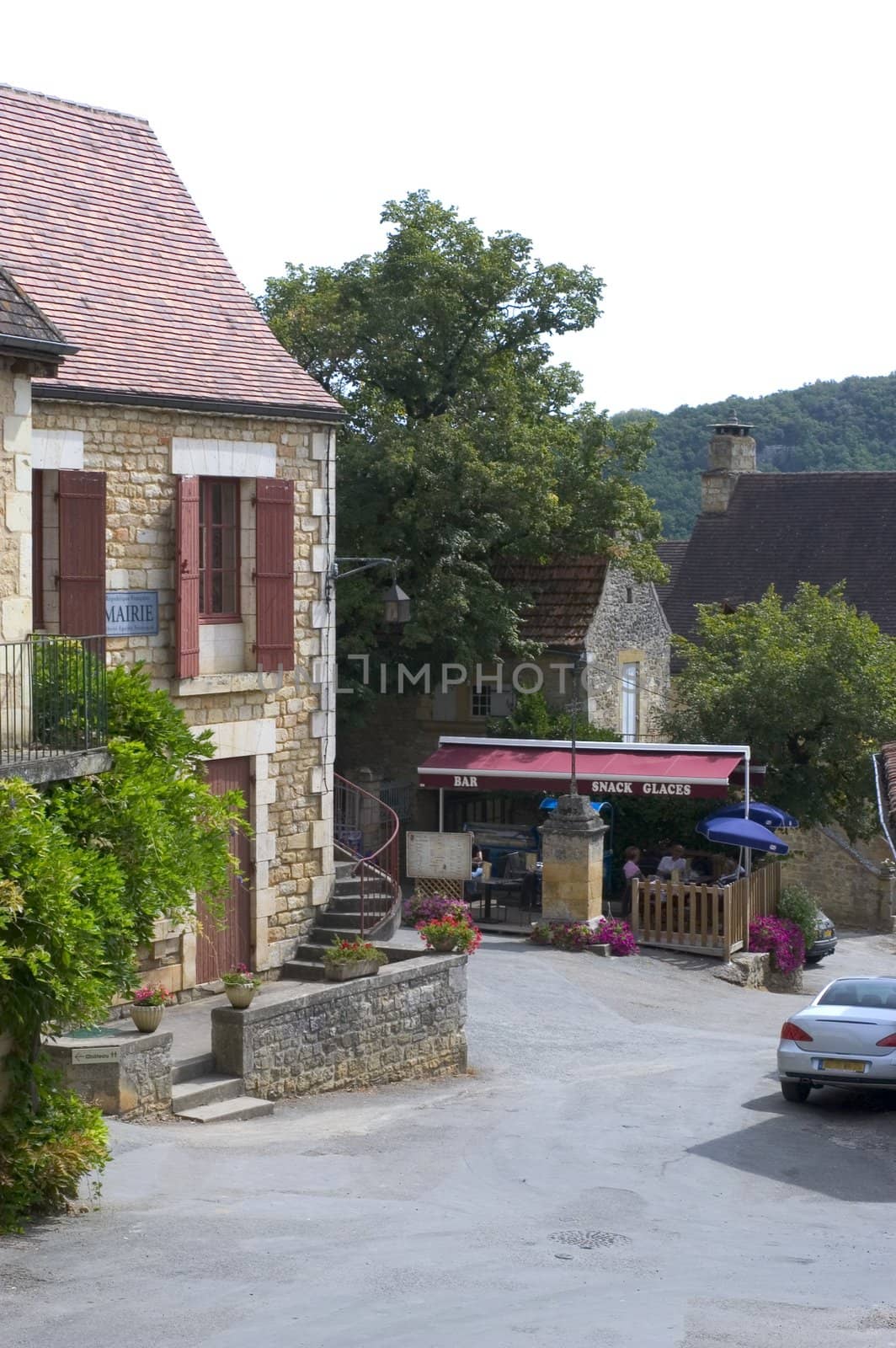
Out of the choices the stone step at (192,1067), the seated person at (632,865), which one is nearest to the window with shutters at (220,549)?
the stone step at (192,1067)

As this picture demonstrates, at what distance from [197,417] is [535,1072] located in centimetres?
749

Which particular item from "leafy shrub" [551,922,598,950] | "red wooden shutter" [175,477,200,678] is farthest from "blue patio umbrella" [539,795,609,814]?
"red wooden shutter" [175,477,200,678]

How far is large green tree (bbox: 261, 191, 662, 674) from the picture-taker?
2670 centimetres

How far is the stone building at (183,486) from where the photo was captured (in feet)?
52.8

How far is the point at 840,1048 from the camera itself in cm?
1562

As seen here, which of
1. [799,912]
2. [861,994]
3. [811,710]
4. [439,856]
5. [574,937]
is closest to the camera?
[861,994]

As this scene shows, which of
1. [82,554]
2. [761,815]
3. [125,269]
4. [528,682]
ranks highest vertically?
[125,269]

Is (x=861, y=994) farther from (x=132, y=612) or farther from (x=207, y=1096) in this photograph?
(x=132, y=612)

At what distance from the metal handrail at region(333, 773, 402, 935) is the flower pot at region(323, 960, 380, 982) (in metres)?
1.38

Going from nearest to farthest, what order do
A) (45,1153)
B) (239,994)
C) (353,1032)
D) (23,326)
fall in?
(45,1153) → (23,326) → (239,994) → (353,1032)

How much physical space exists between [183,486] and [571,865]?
360 inches

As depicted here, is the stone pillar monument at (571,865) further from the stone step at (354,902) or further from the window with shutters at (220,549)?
the window with shutters at (220,549)

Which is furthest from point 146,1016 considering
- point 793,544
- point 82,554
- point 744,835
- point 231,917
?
point 793,544

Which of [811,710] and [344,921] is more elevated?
[811,710]
